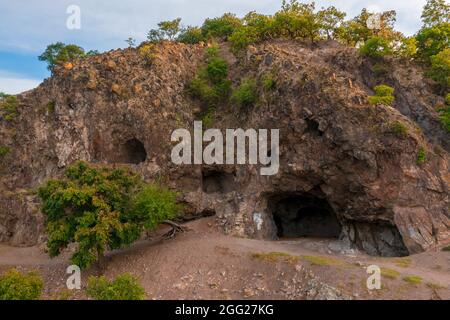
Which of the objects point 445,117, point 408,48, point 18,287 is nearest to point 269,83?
point 408,48

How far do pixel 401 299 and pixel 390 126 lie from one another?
44.7 ft

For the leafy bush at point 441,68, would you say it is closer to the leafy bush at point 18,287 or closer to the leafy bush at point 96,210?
the leafy bush at point 96,210

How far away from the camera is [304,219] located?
37844mm

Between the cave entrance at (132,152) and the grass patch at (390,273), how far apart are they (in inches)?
916

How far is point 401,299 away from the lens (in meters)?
18.7

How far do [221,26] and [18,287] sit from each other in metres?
47.8

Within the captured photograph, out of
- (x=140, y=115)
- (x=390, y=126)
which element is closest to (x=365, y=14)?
(x=390, y=126)

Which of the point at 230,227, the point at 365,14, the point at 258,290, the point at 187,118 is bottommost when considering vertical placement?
the point at 258,290

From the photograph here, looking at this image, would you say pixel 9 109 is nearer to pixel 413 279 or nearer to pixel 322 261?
pixel 322 261

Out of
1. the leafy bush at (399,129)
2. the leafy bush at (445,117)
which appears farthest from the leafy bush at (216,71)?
the leafy bush at (445,117)

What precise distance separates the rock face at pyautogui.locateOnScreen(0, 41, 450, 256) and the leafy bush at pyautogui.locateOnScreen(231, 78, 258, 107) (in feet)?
2.70

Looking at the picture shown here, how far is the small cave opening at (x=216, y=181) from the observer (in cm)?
3634

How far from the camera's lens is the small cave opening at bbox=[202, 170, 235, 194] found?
1431 inches

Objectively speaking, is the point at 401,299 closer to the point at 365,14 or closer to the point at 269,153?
the point at 269,153
